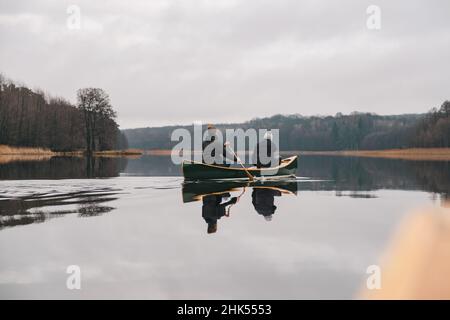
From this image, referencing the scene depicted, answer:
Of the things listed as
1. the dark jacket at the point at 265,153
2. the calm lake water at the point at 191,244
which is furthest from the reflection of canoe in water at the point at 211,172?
the calm lake water at the point at 191,244

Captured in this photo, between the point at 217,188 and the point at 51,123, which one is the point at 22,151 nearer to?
the point at 51,123

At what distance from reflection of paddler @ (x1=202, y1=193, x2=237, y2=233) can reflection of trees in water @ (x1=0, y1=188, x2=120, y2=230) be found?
3.07 metres

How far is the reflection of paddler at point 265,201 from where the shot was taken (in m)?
13.7

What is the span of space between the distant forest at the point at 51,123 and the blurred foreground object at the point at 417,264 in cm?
7296

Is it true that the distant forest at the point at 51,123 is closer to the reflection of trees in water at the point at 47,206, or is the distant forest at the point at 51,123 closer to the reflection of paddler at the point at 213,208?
the reflection of trees in water at the point at 47,206

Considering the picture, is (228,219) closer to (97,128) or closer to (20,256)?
(20,256)

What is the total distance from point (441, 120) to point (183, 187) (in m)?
93.0

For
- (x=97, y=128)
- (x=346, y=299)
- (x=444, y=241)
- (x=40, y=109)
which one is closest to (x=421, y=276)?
(x=346, y=299)

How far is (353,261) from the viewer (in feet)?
26.1

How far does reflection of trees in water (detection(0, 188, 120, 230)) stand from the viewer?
11797 mm

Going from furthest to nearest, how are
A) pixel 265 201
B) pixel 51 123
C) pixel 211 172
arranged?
1. pixel 51 123
2. pixel 211 172
3. pixel 265 201

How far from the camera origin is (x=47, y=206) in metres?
14.2

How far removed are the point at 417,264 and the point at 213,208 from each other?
24.7 ft

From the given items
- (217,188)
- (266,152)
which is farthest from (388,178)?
(217,188)
